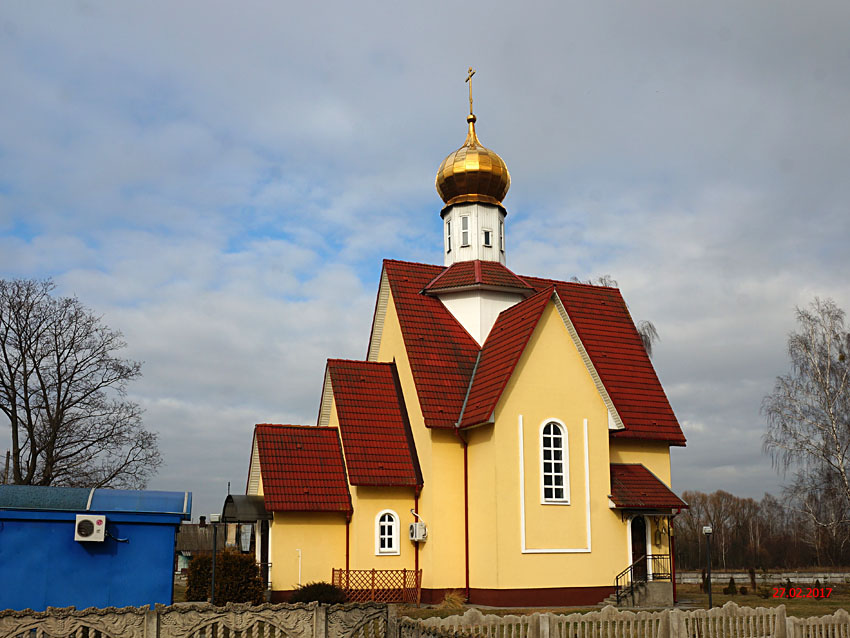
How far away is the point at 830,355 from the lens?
3177cm

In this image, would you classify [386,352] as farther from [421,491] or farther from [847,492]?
[847,492]

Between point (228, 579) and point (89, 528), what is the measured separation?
6.27 meters

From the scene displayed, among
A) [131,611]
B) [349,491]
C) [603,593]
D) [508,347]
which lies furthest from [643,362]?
[131,611]

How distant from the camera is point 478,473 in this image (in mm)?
21203

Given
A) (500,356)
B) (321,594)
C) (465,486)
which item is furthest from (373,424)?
(321,594)

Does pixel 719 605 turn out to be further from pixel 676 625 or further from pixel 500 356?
pixel 676 625

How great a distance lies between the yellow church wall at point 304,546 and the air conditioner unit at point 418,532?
1.76m

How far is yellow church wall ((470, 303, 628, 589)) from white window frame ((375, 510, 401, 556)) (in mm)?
2039

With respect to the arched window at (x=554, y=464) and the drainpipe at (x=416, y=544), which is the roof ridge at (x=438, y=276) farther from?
the arched window at (x=554, y=464)

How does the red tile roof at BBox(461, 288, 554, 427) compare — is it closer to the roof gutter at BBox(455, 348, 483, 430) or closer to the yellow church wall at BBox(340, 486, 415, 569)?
the roof gutter at BBox(455, 348, 483, 430)

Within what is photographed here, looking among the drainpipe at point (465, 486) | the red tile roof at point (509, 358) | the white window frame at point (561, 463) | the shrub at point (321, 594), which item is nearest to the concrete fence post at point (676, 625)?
the shrub at point (321, 594)

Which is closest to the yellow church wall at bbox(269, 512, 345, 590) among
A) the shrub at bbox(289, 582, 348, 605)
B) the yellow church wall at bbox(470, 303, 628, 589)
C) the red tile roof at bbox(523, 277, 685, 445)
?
the shrub at bbox(289, 582, 348, 605)

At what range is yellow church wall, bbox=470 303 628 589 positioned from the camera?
20.1 metres

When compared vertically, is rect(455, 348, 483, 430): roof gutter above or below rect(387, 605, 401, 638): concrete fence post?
above
